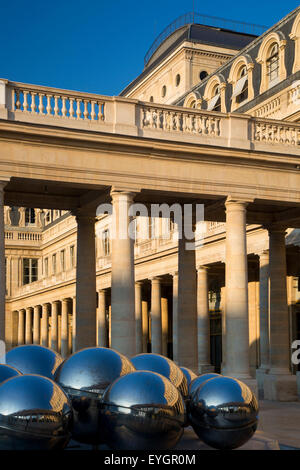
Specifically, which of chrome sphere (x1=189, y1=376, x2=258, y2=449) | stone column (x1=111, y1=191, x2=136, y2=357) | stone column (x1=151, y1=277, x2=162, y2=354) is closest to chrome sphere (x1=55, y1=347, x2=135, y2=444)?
chrome sphere (x1=189, y1=376, x2=258, y2=449)

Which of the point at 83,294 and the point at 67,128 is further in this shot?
the point at 83,294

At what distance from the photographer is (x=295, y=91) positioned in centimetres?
3975

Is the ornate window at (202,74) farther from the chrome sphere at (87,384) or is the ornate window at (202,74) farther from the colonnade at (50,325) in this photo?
the chrome sphere at (87,384)

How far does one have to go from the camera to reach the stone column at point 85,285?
2944 centimetres

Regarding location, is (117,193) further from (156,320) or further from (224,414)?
(156,320)

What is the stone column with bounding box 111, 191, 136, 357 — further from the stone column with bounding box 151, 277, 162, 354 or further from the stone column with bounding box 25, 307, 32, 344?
the stone column with bounding box 25, 307, 32, 344

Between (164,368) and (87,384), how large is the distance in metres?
1.96

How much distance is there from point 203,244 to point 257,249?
6.91 metres

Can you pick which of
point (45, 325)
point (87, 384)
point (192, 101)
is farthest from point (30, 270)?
point (87, 384)

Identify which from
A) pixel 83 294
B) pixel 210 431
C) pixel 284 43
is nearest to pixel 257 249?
pixel 284 43

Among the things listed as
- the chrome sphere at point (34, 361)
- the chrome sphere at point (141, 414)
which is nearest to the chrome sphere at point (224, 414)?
the chrome sphere at point (141, 414)

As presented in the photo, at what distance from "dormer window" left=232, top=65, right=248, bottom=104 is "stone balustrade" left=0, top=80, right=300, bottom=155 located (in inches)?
758

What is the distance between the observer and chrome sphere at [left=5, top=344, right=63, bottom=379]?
1579cm
